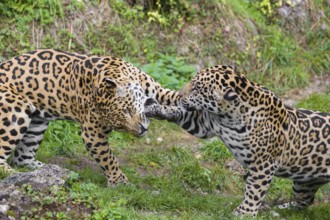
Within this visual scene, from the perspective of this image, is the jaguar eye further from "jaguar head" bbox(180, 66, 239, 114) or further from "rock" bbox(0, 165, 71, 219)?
"rock" bbox(0, 165, 71, 219)

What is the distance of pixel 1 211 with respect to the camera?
7301 millimetres

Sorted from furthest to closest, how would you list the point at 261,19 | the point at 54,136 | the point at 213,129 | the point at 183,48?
the point at 261,19 → the point at 183,48 → the point at 54,136 → the point at 213,129

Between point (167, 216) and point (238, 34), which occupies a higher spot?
point (238, 34)

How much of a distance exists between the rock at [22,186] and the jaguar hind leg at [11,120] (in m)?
1.76

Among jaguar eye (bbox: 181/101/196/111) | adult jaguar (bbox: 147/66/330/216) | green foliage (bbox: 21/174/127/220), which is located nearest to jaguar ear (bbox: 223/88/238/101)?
adult jaguar (bbox: 147/66/330/216)

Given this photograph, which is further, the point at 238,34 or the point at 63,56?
the point at 238,34

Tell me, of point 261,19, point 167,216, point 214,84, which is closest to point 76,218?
point 167,216

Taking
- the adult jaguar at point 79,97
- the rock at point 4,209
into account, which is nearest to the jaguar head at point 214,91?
the adult jaguar at point 79,97

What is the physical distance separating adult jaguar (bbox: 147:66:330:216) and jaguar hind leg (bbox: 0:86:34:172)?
1740 mm

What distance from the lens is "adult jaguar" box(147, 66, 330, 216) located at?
9336mm

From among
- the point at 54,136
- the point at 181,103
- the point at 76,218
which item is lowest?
the point at 54,136

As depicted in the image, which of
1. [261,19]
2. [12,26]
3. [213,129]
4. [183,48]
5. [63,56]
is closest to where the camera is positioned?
[213,129]

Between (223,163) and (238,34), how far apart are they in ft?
13.7

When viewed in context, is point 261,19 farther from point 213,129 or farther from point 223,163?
point 213,129
